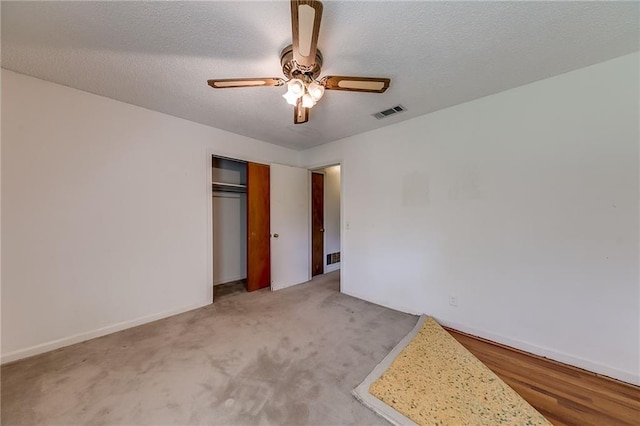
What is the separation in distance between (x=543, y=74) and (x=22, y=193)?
4.69 m

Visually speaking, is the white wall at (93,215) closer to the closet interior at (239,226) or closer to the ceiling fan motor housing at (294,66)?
the closet interior at (239,226)

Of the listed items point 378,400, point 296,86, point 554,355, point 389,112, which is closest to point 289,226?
point 389,112

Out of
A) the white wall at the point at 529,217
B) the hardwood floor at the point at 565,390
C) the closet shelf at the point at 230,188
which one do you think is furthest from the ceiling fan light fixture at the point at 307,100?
the hardwood floor at the point at 565,390

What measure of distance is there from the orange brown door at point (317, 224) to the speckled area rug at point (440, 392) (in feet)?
8.69

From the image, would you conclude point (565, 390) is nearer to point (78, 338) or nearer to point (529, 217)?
point (529, 217)

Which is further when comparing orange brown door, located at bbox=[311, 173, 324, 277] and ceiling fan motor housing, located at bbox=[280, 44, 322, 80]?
orange brown door, located at bbox=[311, 173, 324, 277]

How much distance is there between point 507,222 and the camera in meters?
2.27

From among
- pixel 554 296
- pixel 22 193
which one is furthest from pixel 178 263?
pixel 554 296

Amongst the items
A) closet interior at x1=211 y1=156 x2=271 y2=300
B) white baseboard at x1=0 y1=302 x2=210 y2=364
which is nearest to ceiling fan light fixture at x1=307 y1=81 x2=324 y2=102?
closet interior at x1=211 y1=156 x2=271 y2=300

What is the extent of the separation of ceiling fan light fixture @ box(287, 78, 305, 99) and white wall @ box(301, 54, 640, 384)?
1.82 metres

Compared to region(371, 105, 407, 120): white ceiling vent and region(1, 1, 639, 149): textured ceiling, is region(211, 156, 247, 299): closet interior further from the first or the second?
region(371, 105, 407, 120): white ceiling vent

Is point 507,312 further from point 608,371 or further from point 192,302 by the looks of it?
point 192,302

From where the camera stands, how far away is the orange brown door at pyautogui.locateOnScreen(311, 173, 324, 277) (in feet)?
14.9

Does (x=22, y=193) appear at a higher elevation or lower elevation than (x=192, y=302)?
higher
